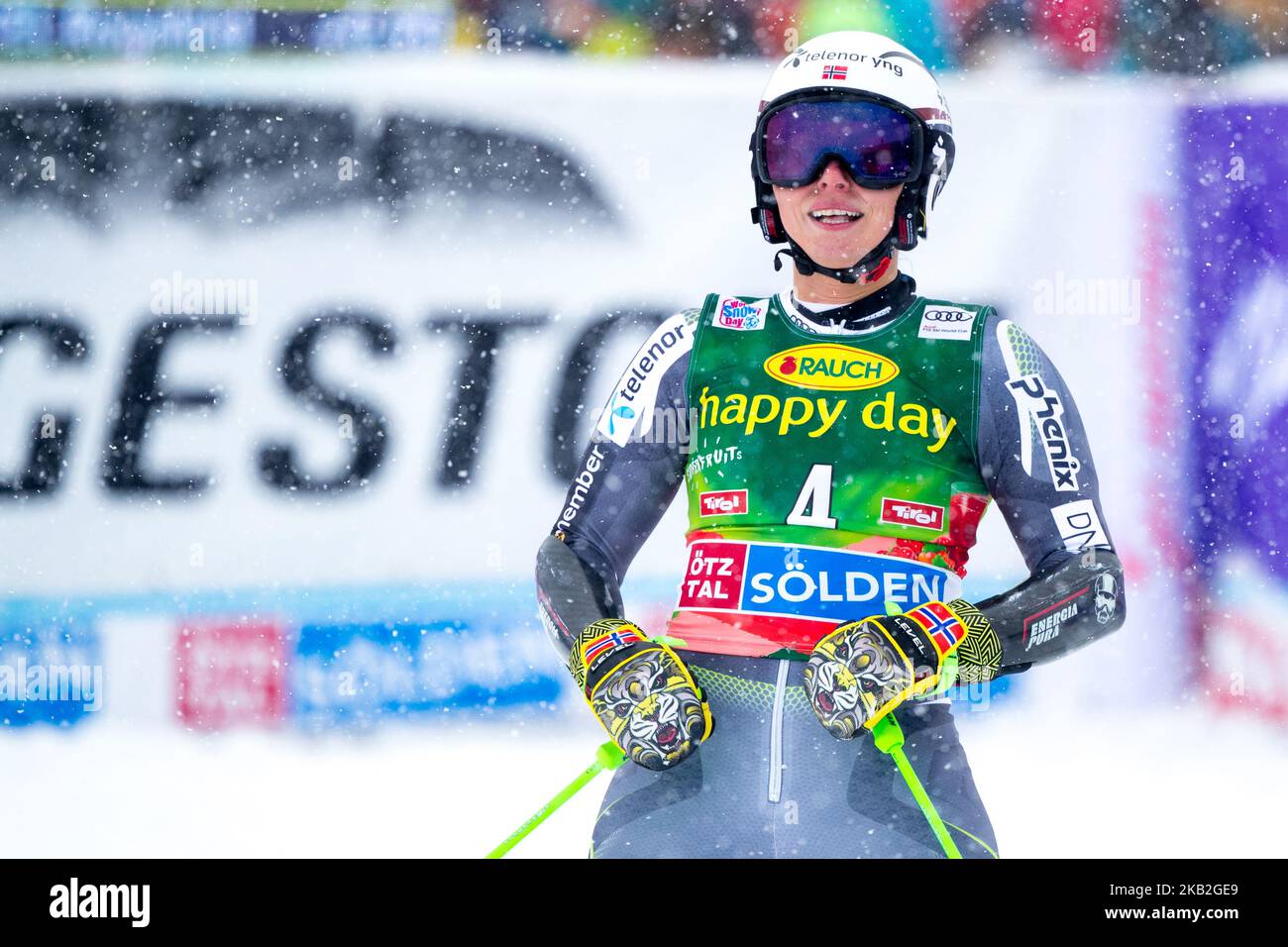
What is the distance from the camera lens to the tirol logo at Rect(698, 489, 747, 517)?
3.21 m

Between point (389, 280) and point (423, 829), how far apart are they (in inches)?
88.9

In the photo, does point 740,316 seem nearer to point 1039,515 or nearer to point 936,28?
point 1039,515

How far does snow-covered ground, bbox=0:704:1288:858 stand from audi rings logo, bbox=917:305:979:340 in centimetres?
259

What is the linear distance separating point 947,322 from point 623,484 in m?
0.80

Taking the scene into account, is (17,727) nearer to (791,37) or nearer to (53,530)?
(53,530)

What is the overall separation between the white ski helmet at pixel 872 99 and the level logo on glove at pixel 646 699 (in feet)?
3.27

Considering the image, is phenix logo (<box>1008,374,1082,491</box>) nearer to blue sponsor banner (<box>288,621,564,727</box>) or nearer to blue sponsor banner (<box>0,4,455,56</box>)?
blue sponsor banner (<box>288,621,564,727</box>)

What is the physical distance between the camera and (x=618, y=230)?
631cm

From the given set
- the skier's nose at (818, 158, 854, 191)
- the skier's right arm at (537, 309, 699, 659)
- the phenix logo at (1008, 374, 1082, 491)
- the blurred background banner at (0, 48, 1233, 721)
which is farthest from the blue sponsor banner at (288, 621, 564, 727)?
the phenix logo at (1008, 374, 1082, 491)

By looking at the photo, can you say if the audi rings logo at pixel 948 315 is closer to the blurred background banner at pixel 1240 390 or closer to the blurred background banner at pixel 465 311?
the blurred background banner at pixel 465 311

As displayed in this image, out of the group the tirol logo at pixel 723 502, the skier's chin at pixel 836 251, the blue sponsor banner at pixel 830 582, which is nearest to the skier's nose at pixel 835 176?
the skier's chin at pixel 836 251

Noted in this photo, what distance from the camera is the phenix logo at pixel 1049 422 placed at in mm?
3156

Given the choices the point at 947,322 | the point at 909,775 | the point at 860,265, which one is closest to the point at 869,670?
the point at 909,775
